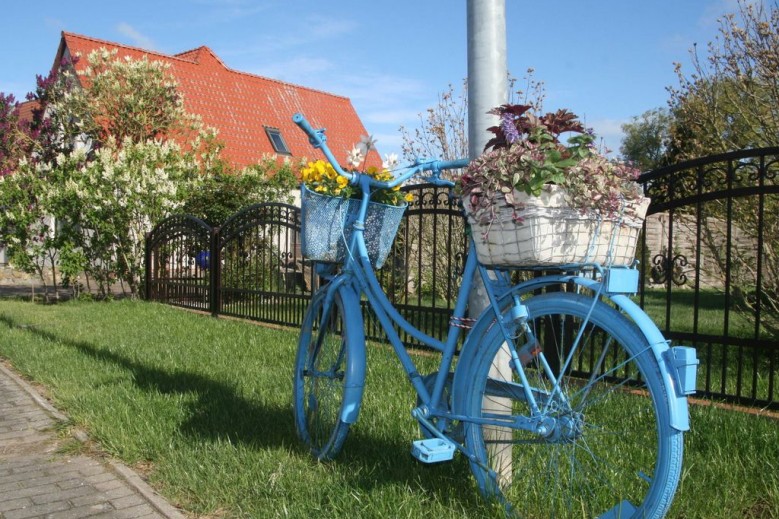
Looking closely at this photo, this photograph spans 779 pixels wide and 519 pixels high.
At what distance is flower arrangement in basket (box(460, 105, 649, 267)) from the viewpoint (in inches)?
90.8

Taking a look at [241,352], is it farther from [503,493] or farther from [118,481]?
[503,493]

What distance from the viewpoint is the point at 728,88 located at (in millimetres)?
6668

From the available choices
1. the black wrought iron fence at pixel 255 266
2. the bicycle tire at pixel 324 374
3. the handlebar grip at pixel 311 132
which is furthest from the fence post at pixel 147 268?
the handlebar grip at pixel 311 132

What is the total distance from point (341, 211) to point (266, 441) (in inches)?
52.9

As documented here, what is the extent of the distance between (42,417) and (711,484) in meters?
4.04

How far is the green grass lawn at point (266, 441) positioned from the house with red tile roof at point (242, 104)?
16.8 metres

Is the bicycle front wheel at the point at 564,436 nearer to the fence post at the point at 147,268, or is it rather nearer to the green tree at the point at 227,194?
the fence post at the point at 147,268

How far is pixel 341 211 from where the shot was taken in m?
3.36

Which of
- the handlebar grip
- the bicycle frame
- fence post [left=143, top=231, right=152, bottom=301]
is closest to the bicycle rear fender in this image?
the bicycle frame

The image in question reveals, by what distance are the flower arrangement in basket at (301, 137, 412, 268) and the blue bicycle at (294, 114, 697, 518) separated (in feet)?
0.04

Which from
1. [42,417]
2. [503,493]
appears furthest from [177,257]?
[503,493]

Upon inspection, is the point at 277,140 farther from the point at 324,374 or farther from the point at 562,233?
the point at 562,233

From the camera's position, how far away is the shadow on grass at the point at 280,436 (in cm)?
313

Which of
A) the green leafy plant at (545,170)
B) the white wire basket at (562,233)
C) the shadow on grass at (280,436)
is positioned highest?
the green leafy plant at (545,170)
